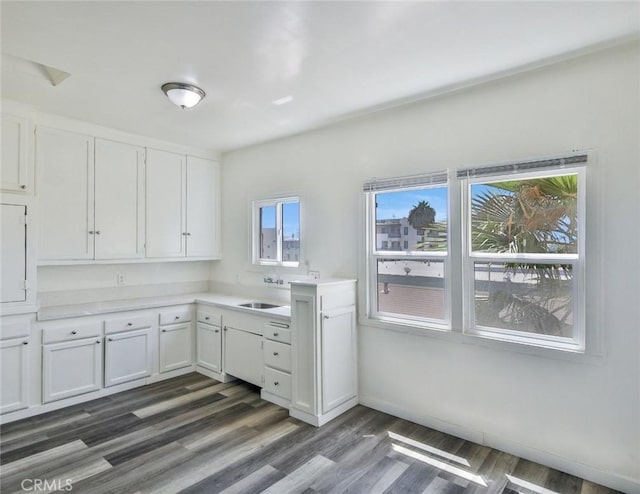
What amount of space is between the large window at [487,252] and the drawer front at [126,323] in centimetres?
234

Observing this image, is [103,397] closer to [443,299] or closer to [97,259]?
[97,259]

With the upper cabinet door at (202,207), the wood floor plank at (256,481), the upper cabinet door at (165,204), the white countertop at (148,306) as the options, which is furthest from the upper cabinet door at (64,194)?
the wood floor plank at (256,481)

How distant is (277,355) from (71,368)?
1.88 m

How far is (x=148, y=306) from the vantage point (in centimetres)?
391

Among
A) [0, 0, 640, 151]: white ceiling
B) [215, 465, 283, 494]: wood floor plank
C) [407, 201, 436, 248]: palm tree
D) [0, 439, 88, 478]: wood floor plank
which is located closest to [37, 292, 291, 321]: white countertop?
[0, 439, 88, 478]: wood floor plank

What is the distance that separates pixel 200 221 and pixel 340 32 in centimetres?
318

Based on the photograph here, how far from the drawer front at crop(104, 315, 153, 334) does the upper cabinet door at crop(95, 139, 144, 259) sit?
26.1 inches

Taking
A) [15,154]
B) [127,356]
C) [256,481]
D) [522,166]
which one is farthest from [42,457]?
[522,166]

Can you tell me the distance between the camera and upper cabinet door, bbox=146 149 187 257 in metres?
4.19

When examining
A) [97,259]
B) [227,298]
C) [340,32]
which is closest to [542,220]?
[340,32]

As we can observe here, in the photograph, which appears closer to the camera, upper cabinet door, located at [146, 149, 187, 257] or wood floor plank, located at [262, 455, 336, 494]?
wood floor plank, located at [262, 455, 336, 494]

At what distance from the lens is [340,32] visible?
6.77 ft

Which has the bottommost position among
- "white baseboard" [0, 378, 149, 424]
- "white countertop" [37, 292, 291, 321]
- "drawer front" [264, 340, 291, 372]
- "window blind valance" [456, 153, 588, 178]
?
"white baseboard" [0, 378, 149, 424]

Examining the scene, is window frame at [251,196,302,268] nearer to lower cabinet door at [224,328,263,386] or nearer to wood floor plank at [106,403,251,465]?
lower cabinet door at [224,328,263,386]
